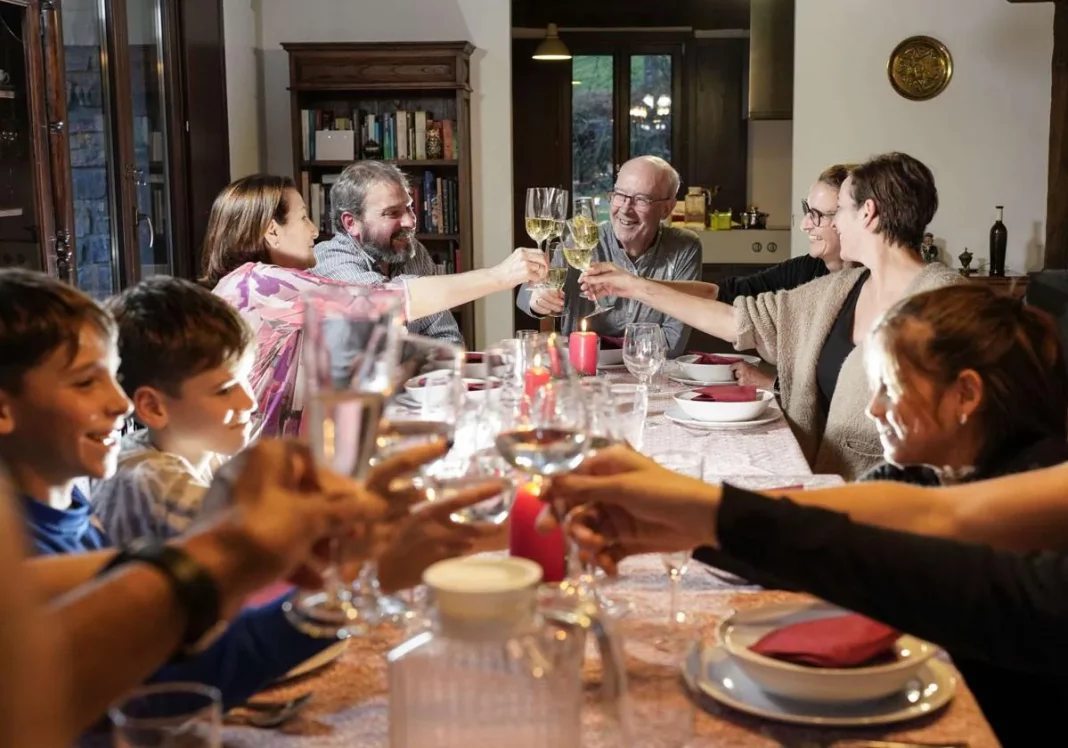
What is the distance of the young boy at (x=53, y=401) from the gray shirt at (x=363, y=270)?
2194 millimetres

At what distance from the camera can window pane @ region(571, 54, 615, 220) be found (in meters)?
9.41

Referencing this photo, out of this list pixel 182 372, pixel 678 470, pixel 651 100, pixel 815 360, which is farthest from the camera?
pixel 651 100

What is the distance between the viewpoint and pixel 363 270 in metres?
3.88

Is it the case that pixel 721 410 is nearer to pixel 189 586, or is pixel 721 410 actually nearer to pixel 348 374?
pixel 348 374

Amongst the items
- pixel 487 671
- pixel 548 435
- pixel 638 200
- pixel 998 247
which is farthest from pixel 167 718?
pixel 998 247

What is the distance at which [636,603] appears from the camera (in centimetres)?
142

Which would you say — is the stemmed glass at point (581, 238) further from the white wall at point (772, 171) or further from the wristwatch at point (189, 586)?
the white wall at point (772, 171)

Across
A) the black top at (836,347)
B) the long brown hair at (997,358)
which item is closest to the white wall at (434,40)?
the black top at (836,347)

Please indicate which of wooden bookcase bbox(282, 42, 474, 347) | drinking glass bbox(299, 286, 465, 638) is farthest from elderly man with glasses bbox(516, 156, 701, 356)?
drinking glass bbox(299, 286, 465, 638)

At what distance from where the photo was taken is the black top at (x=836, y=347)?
9.66ft

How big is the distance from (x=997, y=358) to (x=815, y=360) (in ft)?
4.76

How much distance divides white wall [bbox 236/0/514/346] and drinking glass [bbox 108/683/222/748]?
540 centimetres

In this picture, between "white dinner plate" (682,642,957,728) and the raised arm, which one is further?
the raised arm

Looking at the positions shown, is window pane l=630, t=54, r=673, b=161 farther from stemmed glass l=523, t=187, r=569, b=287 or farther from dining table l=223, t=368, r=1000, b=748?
dining table l=223, t=368, r=1000, b=748
